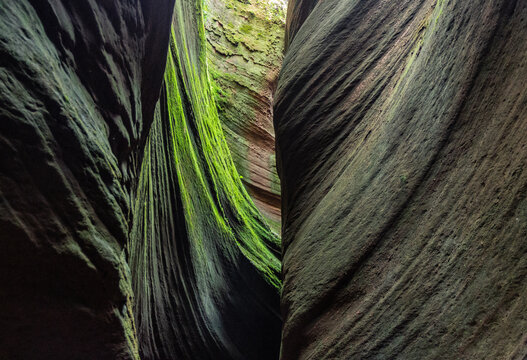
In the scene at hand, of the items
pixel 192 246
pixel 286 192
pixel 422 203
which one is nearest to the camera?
pixel 422 203

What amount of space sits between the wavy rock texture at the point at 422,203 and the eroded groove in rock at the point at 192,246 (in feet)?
2.98

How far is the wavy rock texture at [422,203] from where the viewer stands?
211cm

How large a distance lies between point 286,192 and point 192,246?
55.8 inches

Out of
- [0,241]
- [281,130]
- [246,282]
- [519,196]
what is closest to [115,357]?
[0,241]

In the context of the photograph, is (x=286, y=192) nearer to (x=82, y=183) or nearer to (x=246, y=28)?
(x=82, y=183)

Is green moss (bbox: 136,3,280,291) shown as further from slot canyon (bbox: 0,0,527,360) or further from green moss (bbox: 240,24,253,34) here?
green moss (bbox: 240,24,253,34)

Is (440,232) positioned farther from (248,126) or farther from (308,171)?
(248,126)

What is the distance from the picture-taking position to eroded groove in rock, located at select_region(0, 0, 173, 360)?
143 cm

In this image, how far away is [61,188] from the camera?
1564mm

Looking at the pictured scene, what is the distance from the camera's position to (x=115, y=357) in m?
1.85

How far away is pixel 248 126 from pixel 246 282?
4.76m

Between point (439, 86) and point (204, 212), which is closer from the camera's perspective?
point (439, 86)

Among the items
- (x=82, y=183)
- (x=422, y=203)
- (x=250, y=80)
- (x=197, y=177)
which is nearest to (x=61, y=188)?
(x=82, y=183)

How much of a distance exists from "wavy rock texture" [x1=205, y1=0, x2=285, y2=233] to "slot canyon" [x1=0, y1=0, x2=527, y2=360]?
276cm
